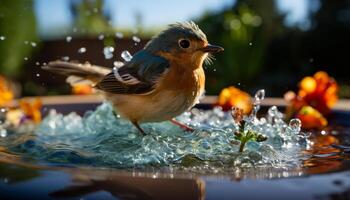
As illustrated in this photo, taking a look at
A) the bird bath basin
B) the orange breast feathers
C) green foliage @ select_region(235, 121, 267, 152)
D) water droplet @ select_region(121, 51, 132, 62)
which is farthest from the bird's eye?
green foliage @ select_region(235, 121, 267, 152)

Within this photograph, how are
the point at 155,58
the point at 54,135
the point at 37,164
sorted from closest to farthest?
the point at 37,164, the point at 155,58, the point at 54,135

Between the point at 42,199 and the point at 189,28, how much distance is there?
1.48m

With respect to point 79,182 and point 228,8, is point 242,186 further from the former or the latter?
point 228,8

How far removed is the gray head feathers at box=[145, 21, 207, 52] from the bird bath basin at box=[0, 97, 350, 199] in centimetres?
47

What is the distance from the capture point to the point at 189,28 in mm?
2834

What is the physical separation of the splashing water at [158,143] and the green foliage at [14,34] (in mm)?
8713

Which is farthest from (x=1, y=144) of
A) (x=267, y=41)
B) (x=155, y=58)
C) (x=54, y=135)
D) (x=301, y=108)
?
→ (x=267, y=41)

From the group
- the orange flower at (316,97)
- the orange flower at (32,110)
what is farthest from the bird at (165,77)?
the orange flower at (316,97)

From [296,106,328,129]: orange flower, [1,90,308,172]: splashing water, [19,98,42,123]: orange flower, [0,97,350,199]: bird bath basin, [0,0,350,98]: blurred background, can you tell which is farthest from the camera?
[0,0,350,98]: blurred background

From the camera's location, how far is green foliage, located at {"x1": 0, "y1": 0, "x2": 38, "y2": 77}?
11.8 m

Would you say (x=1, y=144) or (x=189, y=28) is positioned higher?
(x=189, y=28)

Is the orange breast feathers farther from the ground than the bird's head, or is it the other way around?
the bird's head

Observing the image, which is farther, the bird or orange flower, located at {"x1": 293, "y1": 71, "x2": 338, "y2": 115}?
orange flower, located at {"x1": 293, "y1": 71, "x2": 338, "y2": 115}

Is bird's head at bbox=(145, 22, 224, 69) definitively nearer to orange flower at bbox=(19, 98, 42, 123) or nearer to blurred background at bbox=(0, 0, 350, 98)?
orange flower at bbox=(19, 98, 42, 123)
